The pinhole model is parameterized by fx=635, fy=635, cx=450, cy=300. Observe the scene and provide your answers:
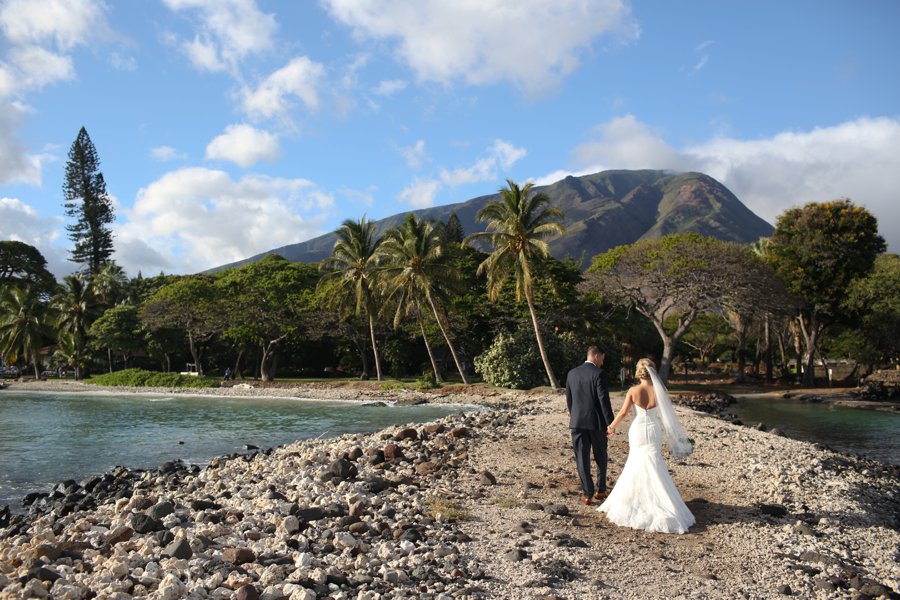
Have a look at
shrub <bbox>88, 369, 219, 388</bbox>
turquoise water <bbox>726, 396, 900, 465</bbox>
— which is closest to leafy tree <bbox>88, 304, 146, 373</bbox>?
shrub <bbox>88, 369, 219, 388</bbox>

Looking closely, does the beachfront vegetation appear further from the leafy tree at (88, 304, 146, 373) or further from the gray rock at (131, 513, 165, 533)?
the gray rock at (131, 513, 165, 533)

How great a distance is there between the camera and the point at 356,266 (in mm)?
40875

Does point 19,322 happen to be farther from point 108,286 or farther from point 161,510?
point 161,510

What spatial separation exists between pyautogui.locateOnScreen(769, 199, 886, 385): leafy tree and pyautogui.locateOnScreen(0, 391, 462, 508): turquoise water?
2646 centimetres

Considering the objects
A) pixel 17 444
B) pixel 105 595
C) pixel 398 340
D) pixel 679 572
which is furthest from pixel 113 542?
pixel 398 340

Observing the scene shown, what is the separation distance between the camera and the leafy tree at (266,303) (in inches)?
1785

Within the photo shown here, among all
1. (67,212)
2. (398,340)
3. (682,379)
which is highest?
(67,212)

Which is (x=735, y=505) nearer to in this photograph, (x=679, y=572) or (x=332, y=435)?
(x=679, y=572)

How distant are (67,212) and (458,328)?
45581mm

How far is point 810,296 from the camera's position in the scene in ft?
136

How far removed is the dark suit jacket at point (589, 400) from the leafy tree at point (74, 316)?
5525cm

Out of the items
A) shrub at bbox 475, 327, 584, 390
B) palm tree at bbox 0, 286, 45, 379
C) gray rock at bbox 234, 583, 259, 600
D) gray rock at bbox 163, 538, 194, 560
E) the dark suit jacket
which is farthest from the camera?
palm tree at bbox 0, 286, 45, 379

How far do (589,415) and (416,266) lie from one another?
27604mm

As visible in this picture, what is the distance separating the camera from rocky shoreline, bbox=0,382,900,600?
5.56 m
